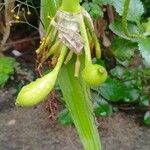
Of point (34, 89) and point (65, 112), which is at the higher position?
point (34, 89)

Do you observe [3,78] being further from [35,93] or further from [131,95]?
[35,93]

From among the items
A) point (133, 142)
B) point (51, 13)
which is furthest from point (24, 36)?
point (51, 13)

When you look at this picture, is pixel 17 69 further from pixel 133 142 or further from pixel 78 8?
pixel 78 8

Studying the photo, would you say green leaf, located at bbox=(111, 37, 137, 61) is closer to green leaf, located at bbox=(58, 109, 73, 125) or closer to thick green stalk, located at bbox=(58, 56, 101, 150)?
green leaf, located at bbox=(58, 109, 73, 125)

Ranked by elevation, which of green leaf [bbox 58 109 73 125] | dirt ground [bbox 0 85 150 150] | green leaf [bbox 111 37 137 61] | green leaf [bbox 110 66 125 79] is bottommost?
dirt ground [bbox 0 85 150 150]

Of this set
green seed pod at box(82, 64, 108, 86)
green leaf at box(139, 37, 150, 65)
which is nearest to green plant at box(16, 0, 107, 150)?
green seed pod at box(82, 64, 108, 86)

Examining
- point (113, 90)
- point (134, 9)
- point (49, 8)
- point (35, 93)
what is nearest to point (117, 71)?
point (113, 90)
